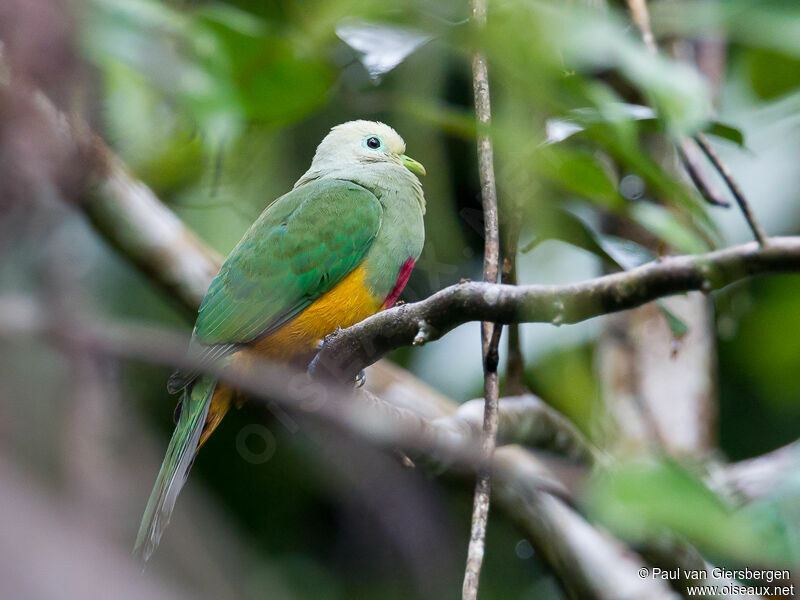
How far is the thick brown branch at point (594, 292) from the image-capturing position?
1.67 m

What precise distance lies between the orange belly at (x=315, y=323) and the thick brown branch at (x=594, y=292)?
574 mm

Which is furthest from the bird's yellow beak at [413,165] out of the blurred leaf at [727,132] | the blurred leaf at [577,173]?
the blurred leaf at [727,132]

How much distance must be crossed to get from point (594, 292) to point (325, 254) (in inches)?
39.0

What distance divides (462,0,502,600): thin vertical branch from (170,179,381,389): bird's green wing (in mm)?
518

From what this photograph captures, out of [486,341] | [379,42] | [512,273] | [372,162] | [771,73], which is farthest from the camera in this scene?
[771,73]

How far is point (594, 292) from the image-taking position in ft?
5.69

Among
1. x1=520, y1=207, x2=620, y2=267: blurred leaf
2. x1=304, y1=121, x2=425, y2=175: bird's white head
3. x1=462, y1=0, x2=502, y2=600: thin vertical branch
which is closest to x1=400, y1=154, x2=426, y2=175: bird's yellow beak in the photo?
x1=304, y1=121, x2=425, y2=175: bird's white head

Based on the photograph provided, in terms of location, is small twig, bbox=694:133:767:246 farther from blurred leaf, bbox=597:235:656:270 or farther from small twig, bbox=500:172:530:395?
blurred leaf, bbox=597:235:656:270

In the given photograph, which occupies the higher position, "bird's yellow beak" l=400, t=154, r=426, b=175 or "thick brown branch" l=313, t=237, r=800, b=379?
"thick brown branch" l=313, t=237, r=800, b=379

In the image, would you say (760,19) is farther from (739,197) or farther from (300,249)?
(300,249)

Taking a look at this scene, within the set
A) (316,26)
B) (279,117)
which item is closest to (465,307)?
(279,117)

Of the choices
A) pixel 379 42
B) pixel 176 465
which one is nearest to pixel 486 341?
pixel 176 465

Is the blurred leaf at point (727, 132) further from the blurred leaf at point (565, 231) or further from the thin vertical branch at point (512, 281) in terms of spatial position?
the thin vertical branch at point (512, 281)

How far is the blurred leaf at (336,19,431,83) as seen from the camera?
250cm
